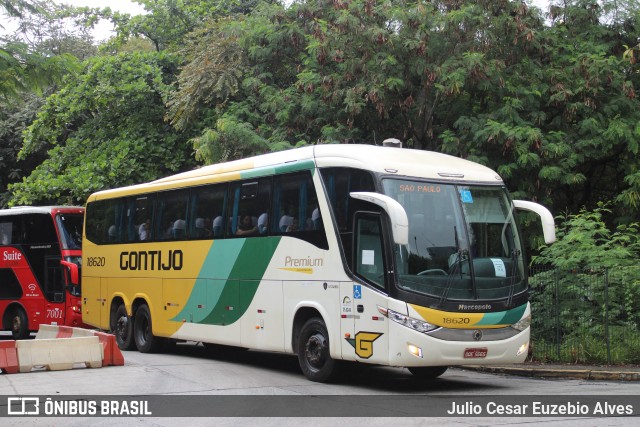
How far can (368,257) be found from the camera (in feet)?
42.2

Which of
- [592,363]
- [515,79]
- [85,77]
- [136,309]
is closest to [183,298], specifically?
[136,309]

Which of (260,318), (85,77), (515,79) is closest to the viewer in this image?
(260,318)

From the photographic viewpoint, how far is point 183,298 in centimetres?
1797

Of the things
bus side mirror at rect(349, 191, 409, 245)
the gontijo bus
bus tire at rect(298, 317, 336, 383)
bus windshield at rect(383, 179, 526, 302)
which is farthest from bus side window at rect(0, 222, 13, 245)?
bus side mirror at rect(349, 191, 409, 245)

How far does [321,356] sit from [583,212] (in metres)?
8.95

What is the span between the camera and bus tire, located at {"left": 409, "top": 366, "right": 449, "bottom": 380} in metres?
14.6

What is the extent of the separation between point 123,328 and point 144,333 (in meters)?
0.87

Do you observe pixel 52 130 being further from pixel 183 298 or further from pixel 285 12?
pixel 183 298

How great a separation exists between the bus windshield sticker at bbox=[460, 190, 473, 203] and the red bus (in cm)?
1362

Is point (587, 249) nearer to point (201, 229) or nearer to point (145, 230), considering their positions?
point (201, 229)

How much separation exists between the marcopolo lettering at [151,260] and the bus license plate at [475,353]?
755 centimetres

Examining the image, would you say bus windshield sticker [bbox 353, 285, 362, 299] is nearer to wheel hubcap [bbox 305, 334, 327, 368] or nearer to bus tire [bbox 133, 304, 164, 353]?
wheel hubcap [bbox 305, 334, 327, 368]

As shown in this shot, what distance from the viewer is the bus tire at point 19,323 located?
79.1 feet

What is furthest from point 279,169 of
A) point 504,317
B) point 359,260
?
point 504,317
